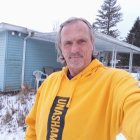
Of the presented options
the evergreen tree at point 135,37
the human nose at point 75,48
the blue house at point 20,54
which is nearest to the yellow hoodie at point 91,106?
the human nose at point 75,48

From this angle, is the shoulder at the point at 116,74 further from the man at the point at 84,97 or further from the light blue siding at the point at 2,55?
the light blue siding at the point at 2,55

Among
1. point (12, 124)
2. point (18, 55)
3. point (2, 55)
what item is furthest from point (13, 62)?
point (12, 124)

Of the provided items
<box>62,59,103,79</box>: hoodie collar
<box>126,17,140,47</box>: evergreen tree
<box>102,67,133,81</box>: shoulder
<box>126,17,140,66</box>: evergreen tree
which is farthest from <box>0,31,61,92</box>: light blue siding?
<box>126,17,140,47</box>: evergreen tree

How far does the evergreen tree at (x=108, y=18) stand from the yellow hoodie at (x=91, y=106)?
49394 mm

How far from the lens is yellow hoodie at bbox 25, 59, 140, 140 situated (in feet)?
4.99

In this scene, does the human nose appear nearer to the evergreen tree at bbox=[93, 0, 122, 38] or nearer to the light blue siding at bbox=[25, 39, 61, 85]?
the light blue siding at bbox=[25, 39, 61, 85]

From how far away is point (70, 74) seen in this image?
2.23 metres

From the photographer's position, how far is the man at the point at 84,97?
153 centimetres

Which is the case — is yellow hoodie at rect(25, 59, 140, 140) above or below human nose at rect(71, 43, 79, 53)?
below

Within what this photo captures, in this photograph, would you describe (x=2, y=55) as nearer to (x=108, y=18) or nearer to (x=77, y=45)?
(x=77, y=45)

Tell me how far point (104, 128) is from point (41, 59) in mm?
13303

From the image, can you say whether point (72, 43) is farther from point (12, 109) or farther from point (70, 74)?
point (12, 109)

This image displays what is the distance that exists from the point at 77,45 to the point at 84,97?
45 cm

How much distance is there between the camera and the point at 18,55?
1343 centimetres
